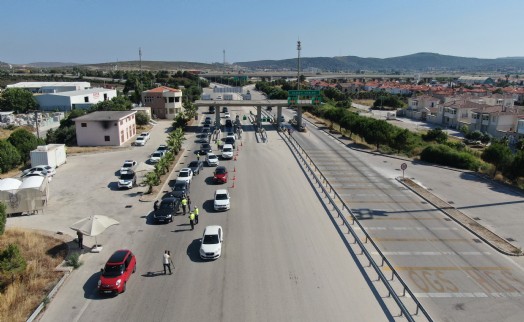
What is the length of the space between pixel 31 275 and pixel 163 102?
191 ft

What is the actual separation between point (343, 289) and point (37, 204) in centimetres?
2092

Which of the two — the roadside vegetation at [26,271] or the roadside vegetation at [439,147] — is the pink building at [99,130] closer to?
the roadside vegetation at [26,271]

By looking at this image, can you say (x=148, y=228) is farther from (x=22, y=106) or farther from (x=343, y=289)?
(x=22, y=106)

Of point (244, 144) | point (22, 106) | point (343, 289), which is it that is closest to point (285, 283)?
point (343, 289)

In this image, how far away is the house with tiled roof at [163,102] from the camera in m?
72.6

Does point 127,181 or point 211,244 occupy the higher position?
point 127,181

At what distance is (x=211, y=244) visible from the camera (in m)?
19.6

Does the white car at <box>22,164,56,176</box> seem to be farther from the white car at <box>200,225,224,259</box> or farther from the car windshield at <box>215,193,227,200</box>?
the white car at <box>200,225,224,259</box>

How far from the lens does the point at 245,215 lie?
2511 cm

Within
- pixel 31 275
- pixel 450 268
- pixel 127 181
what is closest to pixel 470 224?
pixel 450 268

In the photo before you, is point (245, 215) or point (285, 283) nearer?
point (285, 283)

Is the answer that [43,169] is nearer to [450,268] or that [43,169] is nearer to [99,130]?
[99,130]

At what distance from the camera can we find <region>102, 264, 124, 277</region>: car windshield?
16.5 m

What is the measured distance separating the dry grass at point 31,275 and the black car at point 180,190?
27.0ft
